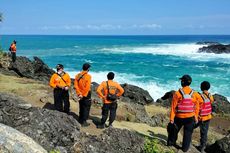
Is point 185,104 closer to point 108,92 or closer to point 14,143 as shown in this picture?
point 108,92

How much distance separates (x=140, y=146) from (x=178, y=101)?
1425 millimetres

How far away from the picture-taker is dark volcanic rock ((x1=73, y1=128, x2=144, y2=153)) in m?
8.23

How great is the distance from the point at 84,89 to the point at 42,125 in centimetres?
276

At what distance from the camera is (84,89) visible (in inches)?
415

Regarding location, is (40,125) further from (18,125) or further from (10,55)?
(10,55)

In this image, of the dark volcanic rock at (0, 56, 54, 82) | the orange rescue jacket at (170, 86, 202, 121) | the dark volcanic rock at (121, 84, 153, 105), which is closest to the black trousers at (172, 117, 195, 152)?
the orange rescue jacket at (170, 86, 202, 121)

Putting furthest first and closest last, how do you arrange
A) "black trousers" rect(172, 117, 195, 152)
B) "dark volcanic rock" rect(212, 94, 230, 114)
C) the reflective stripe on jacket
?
"dark volcanic rock" rect(212, 94, 230, 114) < "black trousers" rect(172, 117, 195, 152) < the reflective stripe on jacket

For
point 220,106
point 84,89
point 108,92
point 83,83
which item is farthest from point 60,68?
point 220,106

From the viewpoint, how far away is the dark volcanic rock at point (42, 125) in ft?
25.2

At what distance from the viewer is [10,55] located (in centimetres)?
3017

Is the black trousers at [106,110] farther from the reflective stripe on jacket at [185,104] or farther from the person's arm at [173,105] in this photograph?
the reflective stripe on jacket at [185,104]

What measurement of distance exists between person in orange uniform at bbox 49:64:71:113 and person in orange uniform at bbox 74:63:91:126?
0.43 m

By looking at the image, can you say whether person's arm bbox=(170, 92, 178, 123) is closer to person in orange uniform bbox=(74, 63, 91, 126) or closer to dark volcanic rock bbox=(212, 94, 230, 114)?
person in orange uniform bbox=(74, 63, 91, 126)

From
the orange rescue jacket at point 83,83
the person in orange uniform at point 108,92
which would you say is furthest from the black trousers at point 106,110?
the orange rescue jacket at point 83,83
